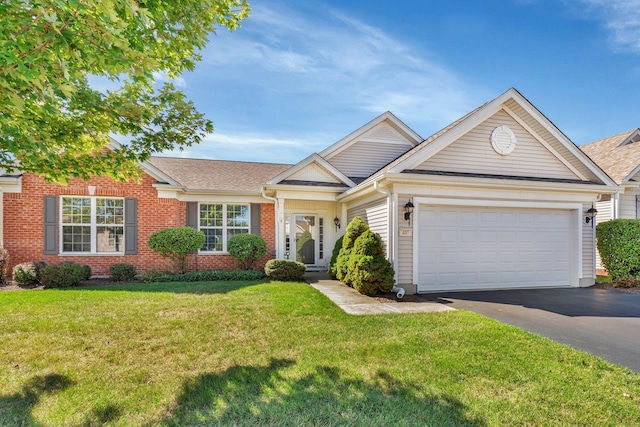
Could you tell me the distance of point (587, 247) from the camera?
31.6ft

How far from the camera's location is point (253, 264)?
12.0 meters

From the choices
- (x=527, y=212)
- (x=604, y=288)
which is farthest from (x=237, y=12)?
(x=604, y=288)

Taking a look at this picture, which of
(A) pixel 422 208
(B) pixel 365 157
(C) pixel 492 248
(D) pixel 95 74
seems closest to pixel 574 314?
(C) pixel 492 248

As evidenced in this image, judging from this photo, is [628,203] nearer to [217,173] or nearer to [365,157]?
[365,157]

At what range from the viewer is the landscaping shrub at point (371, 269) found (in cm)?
788

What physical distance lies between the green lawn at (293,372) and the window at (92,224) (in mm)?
5186

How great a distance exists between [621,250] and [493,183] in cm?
506

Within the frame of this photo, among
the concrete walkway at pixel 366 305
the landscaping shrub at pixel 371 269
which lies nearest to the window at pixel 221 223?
the concrete walkway at pixel 366 305

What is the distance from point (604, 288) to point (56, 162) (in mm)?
13679

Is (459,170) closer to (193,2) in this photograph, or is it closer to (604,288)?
(604,288)

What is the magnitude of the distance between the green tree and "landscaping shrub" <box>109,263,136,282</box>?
548 cm

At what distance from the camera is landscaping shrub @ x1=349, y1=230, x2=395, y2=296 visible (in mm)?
7875

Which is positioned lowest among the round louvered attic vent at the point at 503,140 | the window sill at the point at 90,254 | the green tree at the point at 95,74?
the window sill at the point at 90,254

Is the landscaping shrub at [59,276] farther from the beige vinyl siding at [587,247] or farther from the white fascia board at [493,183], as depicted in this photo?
the beige vinyl siding at [587,247]
